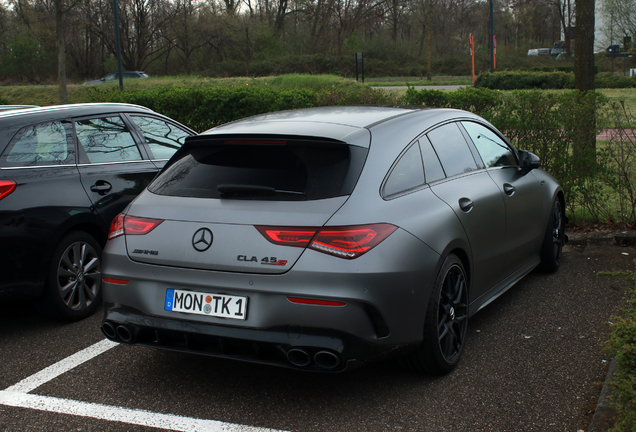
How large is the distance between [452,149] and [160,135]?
3.01 m

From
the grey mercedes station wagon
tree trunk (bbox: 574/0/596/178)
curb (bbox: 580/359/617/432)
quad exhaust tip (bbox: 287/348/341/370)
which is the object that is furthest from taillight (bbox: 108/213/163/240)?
tree trunk (bbox: 574/0/596/178)

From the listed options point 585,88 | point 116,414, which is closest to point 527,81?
point 585,88

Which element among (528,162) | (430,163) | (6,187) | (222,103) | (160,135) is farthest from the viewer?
(222,103)

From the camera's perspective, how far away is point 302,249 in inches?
113

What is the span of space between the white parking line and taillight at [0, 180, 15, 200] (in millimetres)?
1225

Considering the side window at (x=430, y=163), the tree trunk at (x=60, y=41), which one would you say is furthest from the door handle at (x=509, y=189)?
the tree trunk at (x=60, y=41)

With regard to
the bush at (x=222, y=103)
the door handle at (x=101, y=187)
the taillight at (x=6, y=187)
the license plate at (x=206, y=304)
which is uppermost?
the bush at (x=222, y=103)

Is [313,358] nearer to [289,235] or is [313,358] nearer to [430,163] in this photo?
[289,235]

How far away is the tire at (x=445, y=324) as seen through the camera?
10.8 ft

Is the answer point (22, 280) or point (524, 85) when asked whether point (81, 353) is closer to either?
point (22, 280)

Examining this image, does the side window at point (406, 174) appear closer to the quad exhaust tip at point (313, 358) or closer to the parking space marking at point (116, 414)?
the quad exhaust tip at point (313, 358)

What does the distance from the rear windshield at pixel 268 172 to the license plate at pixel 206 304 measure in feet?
1.76

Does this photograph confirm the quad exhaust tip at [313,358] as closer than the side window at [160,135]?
Yes

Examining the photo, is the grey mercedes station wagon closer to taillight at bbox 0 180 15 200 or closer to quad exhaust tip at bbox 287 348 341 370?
quad exhaust tip at bbox 287 348 341 370
